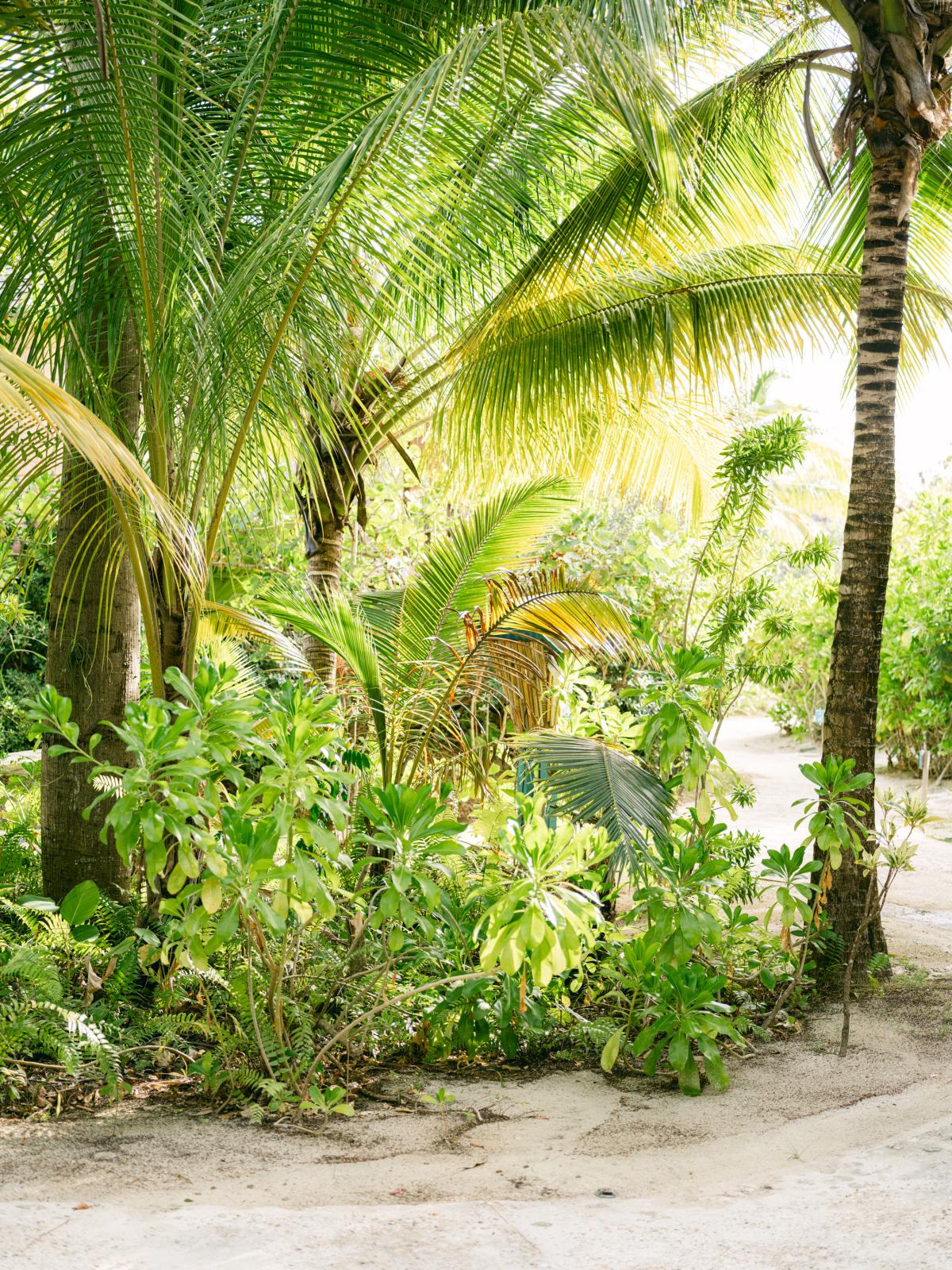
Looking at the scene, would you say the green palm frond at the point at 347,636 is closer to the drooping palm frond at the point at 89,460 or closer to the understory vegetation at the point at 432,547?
the understory vegetation at the point at 432,547

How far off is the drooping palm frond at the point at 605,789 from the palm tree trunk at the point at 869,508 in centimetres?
102

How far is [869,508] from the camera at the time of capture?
15.8 feet

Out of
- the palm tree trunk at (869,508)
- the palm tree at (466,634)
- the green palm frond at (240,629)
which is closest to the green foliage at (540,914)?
the palm tree at (466,634)

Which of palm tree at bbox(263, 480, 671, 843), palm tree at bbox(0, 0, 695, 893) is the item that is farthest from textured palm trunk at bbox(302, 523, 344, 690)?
palm tree at bbox(0, 0, 695, 893)

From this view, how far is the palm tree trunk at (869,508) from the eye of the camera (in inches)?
189

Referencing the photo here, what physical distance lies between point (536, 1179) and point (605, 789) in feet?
5.09

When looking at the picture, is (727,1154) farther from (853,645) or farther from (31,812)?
(31,812)

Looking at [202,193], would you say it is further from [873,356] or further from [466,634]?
[873,356]

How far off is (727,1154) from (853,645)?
7.83 ft

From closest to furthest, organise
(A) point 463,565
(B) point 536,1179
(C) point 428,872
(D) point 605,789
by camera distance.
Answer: (B) point 536,1179 → (D) point 605,789 → (C) point 428,872 → (A) point 463,565

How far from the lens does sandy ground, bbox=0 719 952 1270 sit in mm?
2475

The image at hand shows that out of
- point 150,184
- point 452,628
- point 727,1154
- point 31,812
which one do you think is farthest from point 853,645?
point 31,812

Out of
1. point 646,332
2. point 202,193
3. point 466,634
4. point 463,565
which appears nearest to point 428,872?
point 466,634

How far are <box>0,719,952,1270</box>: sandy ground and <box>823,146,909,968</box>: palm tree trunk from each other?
39.1 inches
